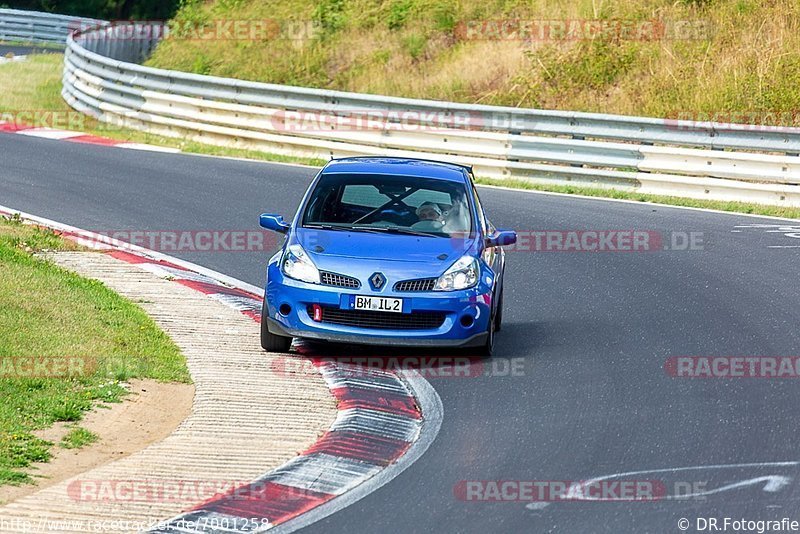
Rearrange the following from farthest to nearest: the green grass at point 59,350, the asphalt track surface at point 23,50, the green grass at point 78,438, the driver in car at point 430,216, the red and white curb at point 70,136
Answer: the asphalt track surface at point 23,50, the red and white curb at point 70,136, the driver in car at point 430,216, the green grass at point 59,350, the green grass at point 78,438

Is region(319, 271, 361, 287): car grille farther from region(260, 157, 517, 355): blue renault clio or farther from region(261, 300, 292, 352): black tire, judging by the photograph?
region(261, 300, 292, 352): black tire

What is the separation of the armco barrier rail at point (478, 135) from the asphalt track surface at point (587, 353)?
1.24m

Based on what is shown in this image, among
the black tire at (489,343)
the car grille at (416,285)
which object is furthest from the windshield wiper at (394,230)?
the black tire at (489,343)

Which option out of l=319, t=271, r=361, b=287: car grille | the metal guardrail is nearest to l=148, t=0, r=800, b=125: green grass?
l=319, t=271, r=361, b=287: car grille

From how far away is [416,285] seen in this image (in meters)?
10.7

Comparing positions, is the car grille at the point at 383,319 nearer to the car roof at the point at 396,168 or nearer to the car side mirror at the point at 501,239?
the car side mirror at the point at 501,239

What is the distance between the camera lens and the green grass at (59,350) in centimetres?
845

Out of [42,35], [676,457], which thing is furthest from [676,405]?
[42,35]

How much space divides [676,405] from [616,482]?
2.04 metres

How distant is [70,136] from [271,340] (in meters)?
15.8

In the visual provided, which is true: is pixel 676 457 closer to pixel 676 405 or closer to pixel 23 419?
pixel 676 405
